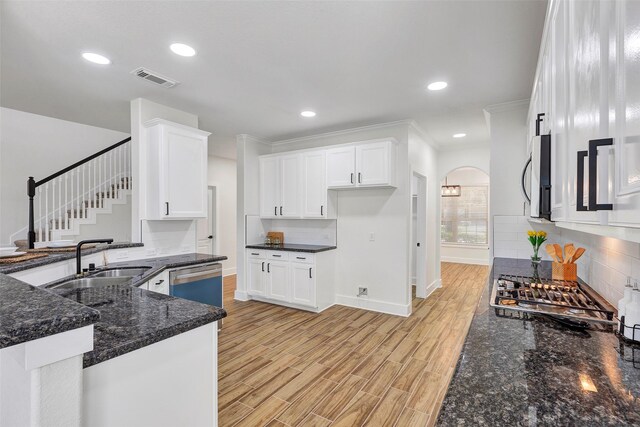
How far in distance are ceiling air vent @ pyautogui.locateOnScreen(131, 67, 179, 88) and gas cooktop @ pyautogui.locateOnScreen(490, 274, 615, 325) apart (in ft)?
10.2

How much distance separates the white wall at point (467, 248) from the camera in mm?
8203

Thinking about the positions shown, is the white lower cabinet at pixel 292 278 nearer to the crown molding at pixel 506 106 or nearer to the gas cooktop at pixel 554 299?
the gas cooktop at pixel 554 299

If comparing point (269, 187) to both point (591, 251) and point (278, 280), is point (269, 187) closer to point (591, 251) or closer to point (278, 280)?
point (278, 280)

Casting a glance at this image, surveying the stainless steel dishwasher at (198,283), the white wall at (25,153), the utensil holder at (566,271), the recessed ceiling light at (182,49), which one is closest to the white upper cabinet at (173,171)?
the stainless steel dishwasher at (198,283)

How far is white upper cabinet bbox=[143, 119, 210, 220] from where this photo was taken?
127 inches

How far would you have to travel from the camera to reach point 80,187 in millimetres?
4836

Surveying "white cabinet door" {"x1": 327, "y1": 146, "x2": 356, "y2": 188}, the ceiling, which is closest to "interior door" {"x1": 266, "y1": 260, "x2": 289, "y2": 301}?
"white cabinet door" {"x1": 327, "y1": 146, "x2": 356, "y2": 188}

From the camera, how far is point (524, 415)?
774mm

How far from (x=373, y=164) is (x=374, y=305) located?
1.95 meters

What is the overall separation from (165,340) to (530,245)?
336cm

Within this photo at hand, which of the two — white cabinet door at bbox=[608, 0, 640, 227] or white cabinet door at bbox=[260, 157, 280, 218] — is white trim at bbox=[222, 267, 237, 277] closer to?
white cabinet door at bbox=[260, 157, 280, 218]

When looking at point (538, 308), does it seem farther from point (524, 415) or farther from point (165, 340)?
point (165, 340)

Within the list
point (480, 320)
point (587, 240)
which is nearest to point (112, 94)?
point (480, 320)

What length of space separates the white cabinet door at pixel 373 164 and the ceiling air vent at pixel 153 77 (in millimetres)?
2332
